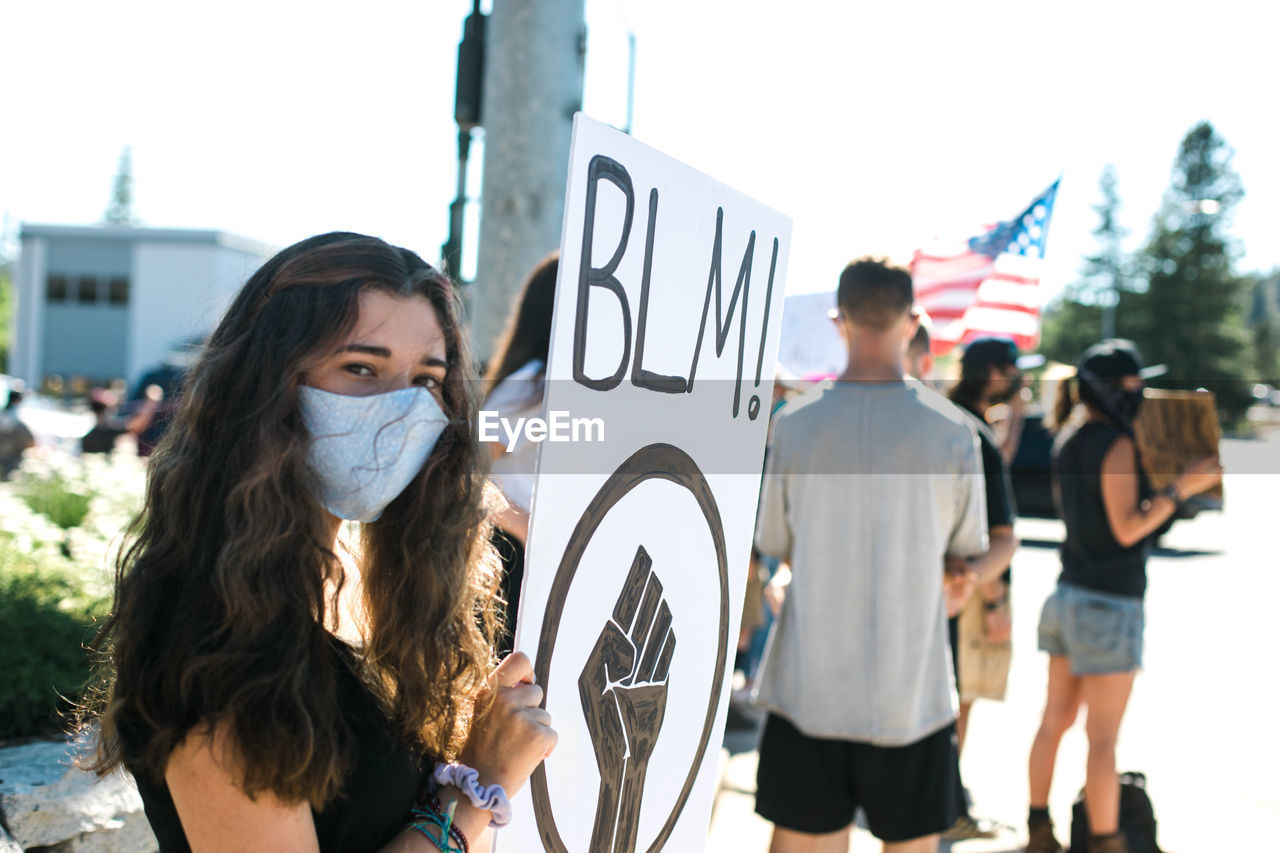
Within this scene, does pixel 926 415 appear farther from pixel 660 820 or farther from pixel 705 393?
pixel 660 820

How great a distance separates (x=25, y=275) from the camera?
4600cm

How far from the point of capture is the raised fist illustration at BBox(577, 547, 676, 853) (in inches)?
62.4

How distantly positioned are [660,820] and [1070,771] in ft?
12.3

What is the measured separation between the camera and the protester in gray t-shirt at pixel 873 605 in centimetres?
277

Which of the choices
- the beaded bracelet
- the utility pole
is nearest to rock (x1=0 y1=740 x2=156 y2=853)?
the beaded bracelet

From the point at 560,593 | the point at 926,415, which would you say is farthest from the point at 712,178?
the point at 926,415

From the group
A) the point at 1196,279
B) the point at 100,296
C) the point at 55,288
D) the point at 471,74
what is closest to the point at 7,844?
the point at 471,74

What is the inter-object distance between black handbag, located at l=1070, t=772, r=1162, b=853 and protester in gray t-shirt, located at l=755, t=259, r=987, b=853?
1148mm

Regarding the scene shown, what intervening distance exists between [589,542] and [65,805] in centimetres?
159

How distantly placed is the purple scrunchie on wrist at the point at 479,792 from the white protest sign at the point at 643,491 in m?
0.05

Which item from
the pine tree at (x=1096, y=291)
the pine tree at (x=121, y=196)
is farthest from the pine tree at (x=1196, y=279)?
the pine tree at (x=121, y=196)

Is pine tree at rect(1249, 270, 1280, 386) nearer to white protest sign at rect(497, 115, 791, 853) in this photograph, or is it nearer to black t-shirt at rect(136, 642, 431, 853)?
white protest sign at rect(497, 115, 791, 853)

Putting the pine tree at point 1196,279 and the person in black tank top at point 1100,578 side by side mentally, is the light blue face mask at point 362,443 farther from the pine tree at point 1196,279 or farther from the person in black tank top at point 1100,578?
the pine tree at point 1196,279

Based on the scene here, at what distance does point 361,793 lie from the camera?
1300 millimetres
